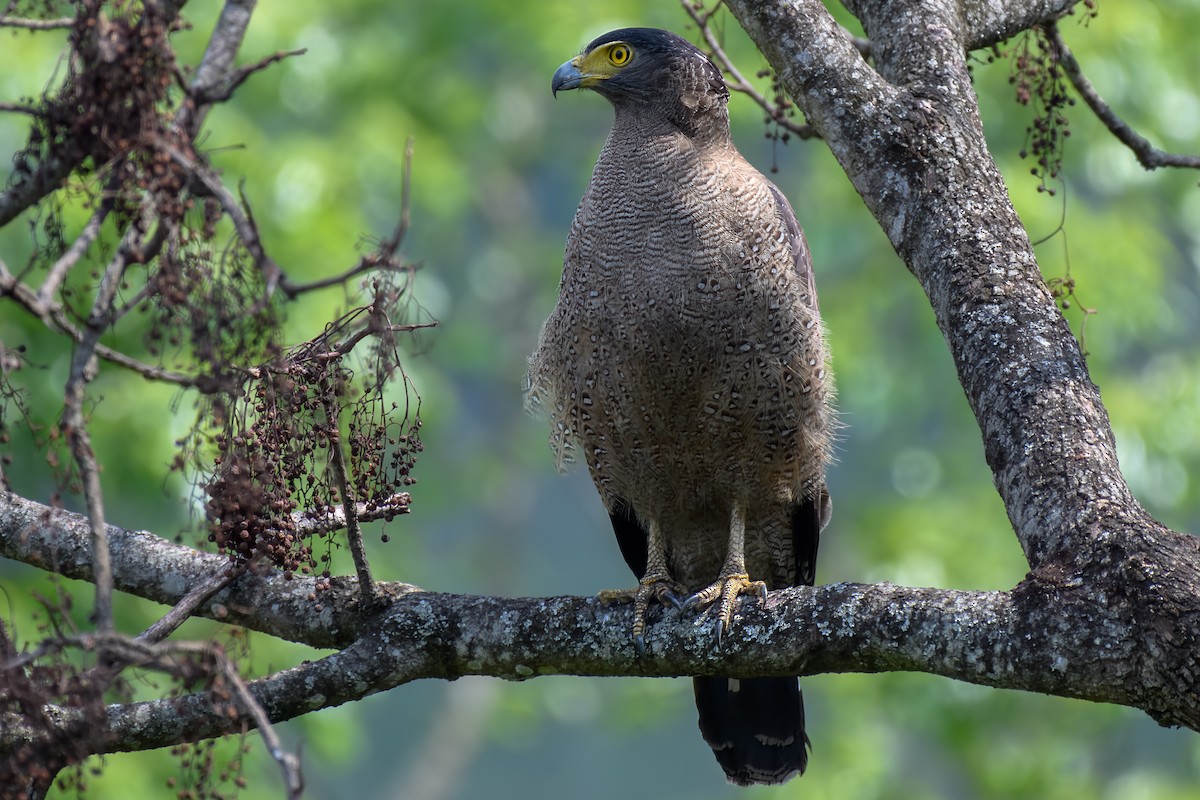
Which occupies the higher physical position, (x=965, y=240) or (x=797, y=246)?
(x=797, y=246)

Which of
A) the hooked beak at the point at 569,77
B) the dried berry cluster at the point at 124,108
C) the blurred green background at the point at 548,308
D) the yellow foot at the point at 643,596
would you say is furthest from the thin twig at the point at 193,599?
the blurred green background at the point at 548,308

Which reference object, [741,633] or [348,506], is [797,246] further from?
[348,506]

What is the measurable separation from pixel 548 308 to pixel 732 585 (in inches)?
546

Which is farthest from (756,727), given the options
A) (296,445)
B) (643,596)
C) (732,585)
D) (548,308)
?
(548,308)

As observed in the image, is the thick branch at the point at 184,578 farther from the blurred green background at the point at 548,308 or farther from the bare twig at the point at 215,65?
the blurred green background at the point at 548,308

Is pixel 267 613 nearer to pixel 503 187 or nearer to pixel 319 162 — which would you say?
pixel 319 162

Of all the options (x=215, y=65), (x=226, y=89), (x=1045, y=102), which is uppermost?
(x=1045, y=102)

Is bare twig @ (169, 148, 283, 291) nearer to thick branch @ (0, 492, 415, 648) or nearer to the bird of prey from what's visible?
thick branch @ (0, 492, 415, 648)

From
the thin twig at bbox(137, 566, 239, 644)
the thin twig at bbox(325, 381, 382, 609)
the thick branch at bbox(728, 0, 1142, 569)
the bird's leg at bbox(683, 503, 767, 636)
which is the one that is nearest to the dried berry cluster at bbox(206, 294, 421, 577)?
the thin twig at bbox(325, 381, 382, 609)

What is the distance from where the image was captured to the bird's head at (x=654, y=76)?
4461 mm

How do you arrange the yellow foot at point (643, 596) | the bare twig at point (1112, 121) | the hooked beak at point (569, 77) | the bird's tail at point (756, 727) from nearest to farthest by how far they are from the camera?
the yellow foot at point (643, 596) → the bare twig at point (1112, 121) → the hooked beak at point (569, 77) → the bird's tail at point (756, 727)

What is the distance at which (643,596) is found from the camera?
3.89 meters

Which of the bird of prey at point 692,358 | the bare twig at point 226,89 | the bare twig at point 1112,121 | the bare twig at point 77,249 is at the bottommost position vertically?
the bare twig at point 77,249

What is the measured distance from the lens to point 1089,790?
1123 centimetres
